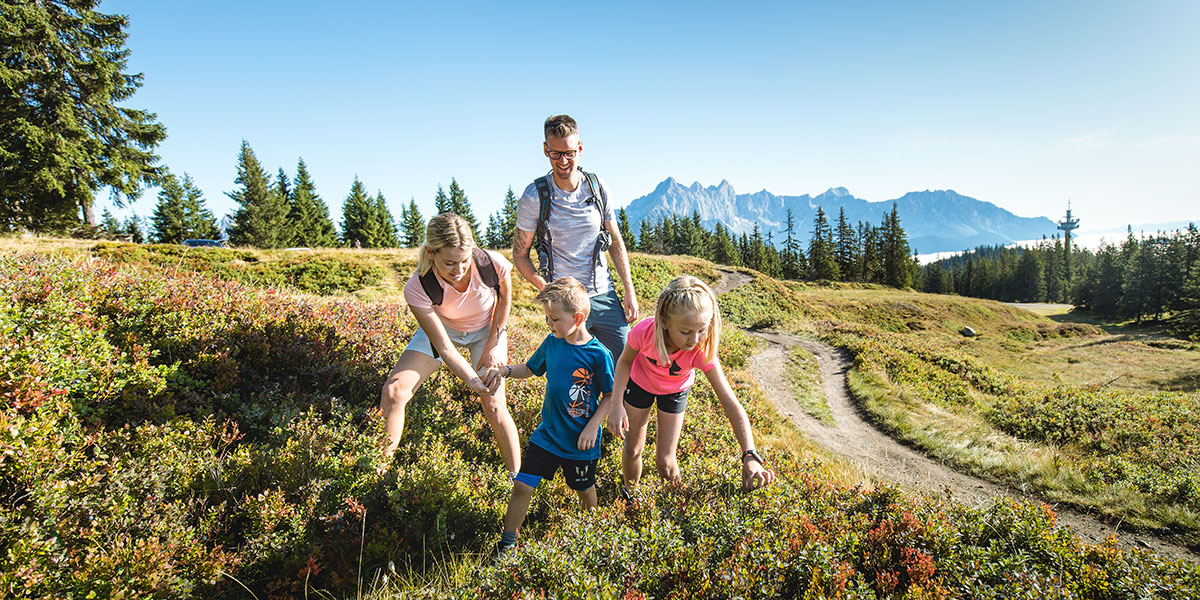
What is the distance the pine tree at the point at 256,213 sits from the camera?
1816 inches

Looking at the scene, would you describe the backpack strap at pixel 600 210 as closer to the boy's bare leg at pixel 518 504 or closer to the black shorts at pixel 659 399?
the black shorts at pixel 659 399

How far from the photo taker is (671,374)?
3.99m

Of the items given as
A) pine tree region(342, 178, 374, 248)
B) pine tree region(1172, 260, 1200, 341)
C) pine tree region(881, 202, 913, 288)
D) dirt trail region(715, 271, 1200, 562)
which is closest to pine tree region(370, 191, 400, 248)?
pine tree region(342, 178, 374, 248)

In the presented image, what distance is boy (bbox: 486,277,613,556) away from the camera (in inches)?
148

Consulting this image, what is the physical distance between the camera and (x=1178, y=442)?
9.52 meters

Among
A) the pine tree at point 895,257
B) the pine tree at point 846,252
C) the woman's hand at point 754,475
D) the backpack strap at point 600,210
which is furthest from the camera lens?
the pine tree at point 846,252

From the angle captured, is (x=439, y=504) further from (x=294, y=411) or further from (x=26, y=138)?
(x=26, y=138)

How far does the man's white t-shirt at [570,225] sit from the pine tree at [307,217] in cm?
5391

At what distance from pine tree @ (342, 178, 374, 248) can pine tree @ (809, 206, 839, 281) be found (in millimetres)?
62483

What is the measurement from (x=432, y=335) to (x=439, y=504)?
5.03 feet

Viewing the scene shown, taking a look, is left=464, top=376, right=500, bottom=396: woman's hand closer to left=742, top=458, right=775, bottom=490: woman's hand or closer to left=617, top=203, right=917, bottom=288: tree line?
left=742, top=458, right=775, bottom=490: woman's hand

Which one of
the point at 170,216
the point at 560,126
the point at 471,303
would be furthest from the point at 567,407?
the point at 170,216

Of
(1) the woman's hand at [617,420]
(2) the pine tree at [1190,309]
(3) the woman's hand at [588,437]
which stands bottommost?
(2) the pine tree at [1190,309]

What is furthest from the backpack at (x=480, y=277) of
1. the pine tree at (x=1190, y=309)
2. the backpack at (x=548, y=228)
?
the pine tree at (x=1190, y=309)
